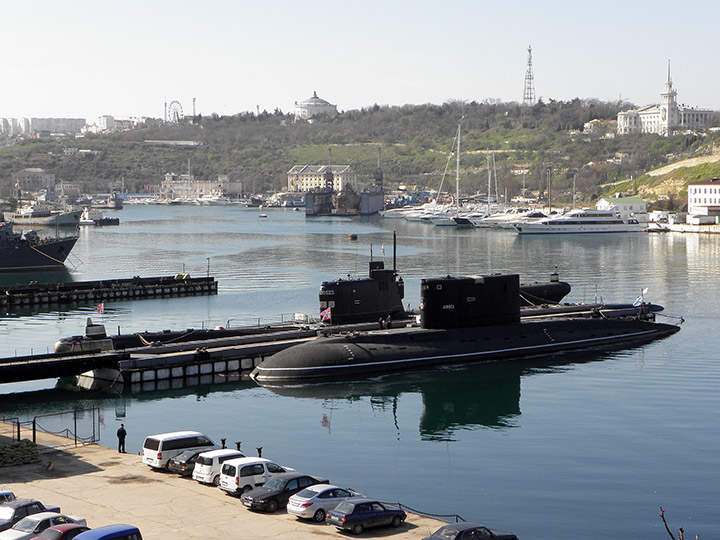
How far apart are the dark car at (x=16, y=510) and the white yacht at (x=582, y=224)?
428 feet

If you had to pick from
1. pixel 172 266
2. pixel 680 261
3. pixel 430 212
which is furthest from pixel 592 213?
pixel 172 266

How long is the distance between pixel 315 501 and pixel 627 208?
463 ft

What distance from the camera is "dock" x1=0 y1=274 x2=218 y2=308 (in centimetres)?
6906

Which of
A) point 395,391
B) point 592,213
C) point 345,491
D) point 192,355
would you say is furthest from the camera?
point 592,213

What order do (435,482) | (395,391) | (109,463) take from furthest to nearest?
(395,391) → (435,482) → (109,463)

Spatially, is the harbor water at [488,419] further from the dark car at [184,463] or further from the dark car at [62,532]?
the dark car at [62,532]

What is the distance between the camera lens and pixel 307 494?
69.2 feet

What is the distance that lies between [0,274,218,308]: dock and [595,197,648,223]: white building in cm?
9330

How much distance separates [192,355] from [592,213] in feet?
382

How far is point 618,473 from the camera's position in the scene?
27.9 metres

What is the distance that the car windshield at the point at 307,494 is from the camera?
20984mm

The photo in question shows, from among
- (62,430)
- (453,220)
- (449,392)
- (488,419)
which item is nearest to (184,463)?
(62,430)

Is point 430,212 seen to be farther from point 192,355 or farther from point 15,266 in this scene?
point 192,355

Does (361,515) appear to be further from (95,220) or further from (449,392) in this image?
(95,220)
